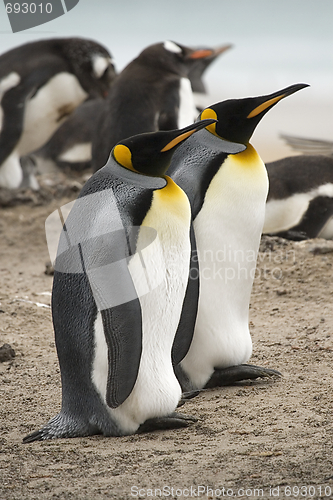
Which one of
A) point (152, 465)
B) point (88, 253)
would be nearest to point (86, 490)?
point (152, 465)

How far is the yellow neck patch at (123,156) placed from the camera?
2.15 m

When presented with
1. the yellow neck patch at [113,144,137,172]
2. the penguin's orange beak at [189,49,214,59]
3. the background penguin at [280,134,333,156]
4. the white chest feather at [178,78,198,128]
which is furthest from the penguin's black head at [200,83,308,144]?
the background penguin at [280,134,333,156]

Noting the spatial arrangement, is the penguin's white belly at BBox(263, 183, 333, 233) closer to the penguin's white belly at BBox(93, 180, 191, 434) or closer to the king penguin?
the penguin's white belly at BBox(93, 180, 191, 434)

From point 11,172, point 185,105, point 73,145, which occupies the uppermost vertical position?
point 185,105

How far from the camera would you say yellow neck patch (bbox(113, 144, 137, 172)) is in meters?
2.15

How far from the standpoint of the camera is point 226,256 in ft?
8.57

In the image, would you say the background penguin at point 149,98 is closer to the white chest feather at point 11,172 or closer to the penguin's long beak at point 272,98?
the white chest feather at point 11,172

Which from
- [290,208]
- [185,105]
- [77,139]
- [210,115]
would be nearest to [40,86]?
[77,139]

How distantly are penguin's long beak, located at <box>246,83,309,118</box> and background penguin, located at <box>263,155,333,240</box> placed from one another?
2279 mm

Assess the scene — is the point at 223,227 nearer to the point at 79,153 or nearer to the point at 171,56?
the point at 171,56

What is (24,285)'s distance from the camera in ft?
14.9

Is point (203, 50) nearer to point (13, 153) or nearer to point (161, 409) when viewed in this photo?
point (13, 153)

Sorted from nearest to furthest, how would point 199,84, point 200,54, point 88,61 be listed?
point 200,54, point 88,61, point 199,84

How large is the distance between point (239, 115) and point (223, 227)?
456 mm
